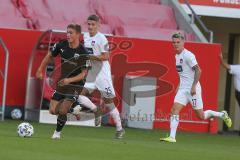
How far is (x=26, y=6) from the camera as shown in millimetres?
21656

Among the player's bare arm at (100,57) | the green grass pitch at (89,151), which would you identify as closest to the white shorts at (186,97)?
the green grass pitch at (89,151)

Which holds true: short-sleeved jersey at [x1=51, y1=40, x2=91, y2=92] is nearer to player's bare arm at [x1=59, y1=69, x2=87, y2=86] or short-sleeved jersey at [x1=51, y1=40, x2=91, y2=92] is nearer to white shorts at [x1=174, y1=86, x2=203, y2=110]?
player's bare arm at [x1=59, y1=69, x2=87, y2=86]

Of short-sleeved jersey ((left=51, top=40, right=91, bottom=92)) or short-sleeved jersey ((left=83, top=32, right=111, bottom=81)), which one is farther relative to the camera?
short-sleeved jersey ((left=83, top=32, right=111, bottom=81))

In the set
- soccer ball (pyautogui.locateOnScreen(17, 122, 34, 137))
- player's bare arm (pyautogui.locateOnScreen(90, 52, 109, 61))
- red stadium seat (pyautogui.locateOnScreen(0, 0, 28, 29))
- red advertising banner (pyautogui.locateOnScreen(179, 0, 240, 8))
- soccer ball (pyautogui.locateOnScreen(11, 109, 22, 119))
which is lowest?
soccer ball (pyautogui.locateOnScreen(17, 122, 34, 137))

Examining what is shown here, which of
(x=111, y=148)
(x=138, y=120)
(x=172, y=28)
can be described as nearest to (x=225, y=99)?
(x=172, y=28)

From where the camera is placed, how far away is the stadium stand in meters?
21.3

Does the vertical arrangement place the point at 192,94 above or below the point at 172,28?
below

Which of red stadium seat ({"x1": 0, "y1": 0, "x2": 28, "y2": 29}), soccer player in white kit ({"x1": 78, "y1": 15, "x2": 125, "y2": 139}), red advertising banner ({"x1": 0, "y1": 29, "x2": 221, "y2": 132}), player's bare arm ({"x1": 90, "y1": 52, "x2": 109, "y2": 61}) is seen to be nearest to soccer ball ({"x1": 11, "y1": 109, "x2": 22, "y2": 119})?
red advertising banner ({"x1": 0, "y1": 29, "x2": 221, "y2": 132})

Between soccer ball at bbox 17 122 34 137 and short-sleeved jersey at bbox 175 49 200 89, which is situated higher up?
short-sleeved jersey at bbox 175 49 200 89

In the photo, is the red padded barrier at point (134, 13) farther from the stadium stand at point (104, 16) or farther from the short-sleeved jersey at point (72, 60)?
the short-sleeved jersey at point (72, 60)

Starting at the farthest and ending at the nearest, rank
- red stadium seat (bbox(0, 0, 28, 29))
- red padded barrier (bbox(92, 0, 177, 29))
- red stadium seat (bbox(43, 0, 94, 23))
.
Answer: red padded barrier (bbox(92, 0, 177, 29)) < red stadium seat (bbox(43, 0, 94, 23)) < red stadium seat (bbox(0, 0, 28, 29))

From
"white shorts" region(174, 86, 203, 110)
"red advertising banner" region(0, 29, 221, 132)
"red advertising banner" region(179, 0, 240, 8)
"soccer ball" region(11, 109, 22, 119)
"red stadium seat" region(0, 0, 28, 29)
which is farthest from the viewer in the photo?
"red advertising banner" region(179, 0, 240, 8)

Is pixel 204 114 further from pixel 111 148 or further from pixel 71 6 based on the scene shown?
pixel 71 6

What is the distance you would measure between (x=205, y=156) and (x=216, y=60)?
9339 millimetres
